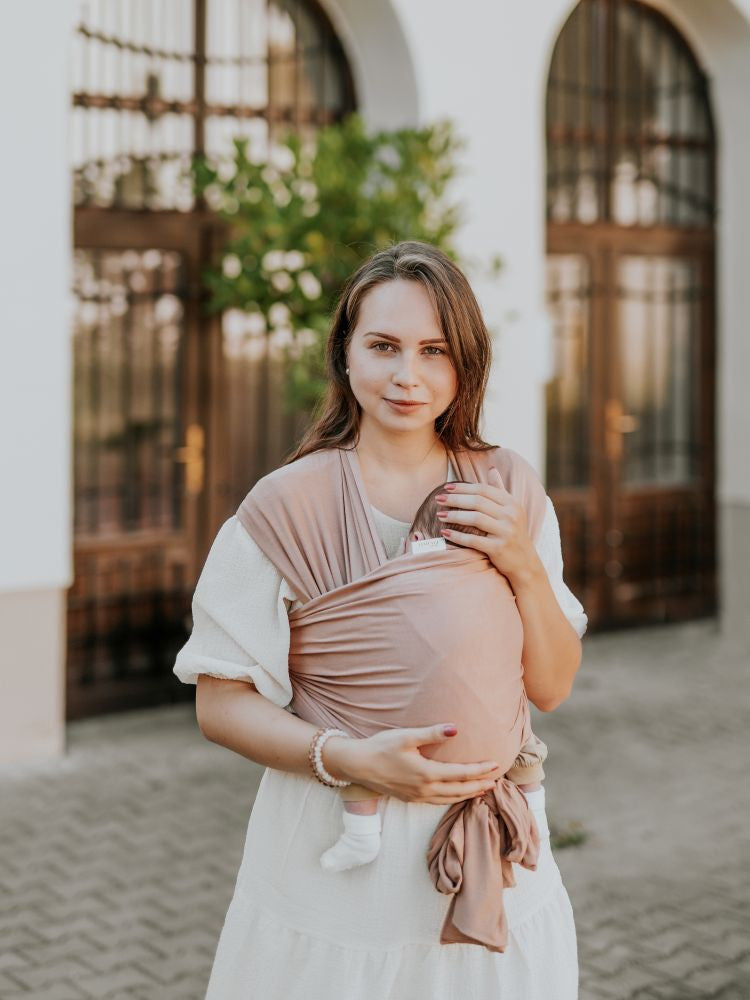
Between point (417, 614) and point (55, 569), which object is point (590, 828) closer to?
point (55, 569)

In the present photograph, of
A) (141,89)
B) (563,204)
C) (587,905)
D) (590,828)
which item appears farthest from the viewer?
(563,204)

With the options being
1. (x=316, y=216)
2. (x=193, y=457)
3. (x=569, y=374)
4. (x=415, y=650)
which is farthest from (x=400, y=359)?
(x=569, y=374)

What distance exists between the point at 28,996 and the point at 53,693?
2.42m

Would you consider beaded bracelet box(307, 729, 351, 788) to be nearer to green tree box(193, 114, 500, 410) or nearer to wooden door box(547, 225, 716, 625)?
green tree box(193, 114, 500, 410)

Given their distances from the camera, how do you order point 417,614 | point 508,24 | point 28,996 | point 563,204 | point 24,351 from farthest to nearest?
point 563,204, point 508,24, point 24,351, point 28,996, point 417,614

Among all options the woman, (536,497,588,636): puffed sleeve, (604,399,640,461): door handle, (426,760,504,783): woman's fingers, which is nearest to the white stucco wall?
the woman

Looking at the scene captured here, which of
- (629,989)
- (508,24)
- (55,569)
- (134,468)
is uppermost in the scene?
(508,24)

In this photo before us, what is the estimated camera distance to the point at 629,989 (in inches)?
167

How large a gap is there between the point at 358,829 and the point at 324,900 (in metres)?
0.17

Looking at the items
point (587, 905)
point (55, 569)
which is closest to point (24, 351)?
point (55, 569)

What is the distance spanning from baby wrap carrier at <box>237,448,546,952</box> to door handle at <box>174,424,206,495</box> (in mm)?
5320

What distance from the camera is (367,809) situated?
210 cm

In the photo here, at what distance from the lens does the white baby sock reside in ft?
6.86

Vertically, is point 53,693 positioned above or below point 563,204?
below
